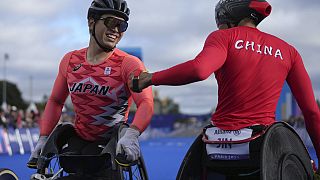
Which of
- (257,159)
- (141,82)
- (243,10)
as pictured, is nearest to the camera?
(141,82)

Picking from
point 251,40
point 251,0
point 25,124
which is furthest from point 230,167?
point 25,124

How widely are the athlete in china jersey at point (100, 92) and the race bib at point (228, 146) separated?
93 centimetres

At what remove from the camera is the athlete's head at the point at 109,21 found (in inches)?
183

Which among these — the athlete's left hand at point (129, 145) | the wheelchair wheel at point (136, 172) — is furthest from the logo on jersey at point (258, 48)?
the wheelchair wheel at point (136, 172)

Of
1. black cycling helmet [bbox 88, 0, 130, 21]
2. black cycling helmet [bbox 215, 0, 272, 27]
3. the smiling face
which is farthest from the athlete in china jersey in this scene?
black cycling helmet [bbox 215, 0, 272, 27]

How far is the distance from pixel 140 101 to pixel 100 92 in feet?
1.31

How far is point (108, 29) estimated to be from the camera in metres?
4.69

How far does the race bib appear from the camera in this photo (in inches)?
137

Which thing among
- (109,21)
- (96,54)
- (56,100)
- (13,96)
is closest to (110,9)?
(109,21)

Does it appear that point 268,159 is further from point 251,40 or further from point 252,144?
point 251,40

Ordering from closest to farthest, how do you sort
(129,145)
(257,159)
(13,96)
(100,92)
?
(257,159) < (129,145) < (100,92) < (13,96)

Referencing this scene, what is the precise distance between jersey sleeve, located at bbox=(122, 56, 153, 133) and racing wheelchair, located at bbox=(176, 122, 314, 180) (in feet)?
2.10

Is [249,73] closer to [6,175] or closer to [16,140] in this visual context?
[6,175]

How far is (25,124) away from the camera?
2872 cm
